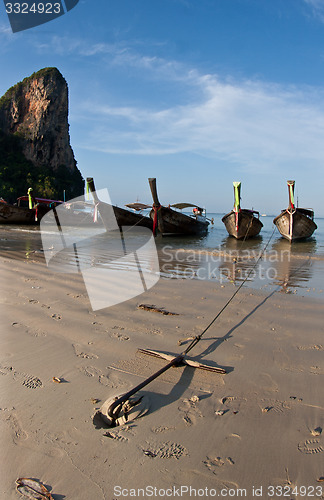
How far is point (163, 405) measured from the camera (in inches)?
92.4

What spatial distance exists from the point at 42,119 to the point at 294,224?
5953 cm

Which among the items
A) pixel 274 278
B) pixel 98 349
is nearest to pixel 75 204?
pixel 274 278

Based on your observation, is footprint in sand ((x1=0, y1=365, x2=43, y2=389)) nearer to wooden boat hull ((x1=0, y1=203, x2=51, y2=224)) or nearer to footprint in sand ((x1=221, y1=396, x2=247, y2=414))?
footprint in sand ((x1=221, y1=396, x2=247, y2=414))

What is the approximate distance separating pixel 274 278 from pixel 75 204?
1079 inches

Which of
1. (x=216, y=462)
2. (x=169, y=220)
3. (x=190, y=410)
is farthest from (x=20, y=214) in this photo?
(x=216, y=462)

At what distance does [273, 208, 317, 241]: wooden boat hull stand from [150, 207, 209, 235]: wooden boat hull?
5.71 m

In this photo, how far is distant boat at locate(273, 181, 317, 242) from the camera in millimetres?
18050

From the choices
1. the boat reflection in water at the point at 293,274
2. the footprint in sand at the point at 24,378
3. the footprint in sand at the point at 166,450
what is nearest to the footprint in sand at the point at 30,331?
the footprint in sand at the point at 24,378

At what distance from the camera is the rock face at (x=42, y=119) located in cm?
6125

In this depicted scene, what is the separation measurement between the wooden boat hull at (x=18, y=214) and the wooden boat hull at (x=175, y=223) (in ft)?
35.7

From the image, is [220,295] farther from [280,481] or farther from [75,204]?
[75,204]

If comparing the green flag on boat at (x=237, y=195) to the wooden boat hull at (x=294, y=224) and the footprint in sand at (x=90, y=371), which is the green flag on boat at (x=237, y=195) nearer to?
the wooden boat hull at (x=294, y=224)

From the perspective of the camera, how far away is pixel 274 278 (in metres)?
7.47

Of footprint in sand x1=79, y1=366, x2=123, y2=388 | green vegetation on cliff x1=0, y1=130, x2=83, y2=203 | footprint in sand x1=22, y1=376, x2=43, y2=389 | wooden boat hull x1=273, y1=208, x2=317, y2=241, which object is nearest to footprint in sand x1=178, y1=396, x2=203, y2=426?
footprint in sand x1=79, y1=366, x2=123, y2=388
